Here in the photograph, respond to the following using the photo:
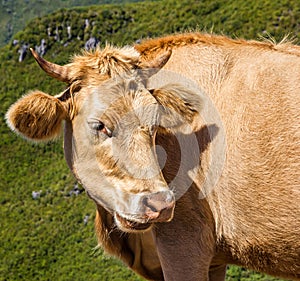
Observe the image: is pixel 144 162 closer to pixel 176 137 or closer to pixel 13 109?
pixel 176 137

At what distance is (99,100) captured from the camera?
3.93 meters

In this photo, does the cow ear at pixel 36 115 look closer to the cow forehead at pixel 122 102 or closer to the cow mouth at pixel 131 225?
the cow forehead at pixel 122 102

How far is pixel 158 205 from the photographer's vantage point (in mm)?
3510

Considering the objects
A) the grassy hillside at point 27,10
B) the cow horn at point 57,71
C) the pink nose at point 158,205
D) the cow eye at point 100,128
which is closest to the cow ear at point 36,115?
the cow horn at point 57,71

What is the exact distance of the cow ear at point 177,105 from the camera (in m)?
4.35

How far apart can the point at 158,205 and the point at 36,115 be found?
1.29 metres

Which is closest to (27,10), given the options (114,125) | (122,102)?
(122,102)

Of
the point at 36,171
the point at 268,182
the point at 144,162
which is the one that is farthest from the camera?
the point at 36,171

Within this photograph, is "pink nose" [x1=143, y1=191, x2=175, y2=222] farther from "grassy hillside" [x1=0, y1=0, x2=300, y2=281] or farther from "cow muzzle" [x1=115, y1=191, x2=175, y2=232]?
"grassy hillside" [x1=0, y1=0, x2=300, y2=281]

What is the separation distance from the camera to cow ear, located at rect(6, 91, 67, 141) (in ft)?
13.4

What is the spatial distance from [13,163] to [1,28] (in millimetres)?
155704

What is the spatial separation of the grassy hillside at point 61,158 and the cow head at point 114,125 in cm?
987

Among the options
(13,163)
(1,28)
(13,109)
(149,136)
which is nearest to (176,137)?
(149,136)

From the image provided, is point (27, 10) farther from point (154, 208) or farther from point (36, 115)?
point (154, 208)
